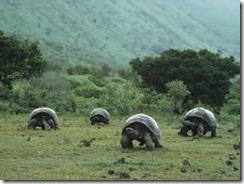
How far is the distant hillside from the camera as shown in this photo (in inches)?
1535

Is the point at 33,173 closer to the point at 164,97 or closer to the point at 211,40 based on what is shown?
the point at 164,97

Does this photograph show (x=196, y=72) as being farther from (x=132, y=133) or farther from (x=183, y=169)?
(x=183, y=169)

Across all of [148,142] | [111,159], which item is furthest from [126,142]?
[111,159]

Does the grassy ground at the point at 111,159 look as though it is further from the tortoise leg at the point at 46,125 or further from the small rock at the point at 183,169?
the tortoise leg at the point at 46,125

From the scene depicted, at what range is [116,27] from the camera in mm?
60094

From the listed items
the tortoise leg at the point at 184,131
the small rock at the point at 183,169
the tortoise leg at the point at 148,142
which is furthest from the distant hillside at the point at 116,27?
the small rock at the point at 183,169

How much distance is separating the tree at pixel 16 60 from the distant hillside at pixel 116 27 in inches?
41.4

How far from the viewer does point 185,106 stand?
3497 cm

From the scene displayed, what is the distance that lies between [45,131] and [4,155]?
23.0 ft

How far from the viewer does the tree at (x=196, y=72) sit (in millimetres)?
34969

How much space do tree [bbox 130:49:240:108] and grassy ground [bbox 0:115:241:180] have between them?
1613 centimetres

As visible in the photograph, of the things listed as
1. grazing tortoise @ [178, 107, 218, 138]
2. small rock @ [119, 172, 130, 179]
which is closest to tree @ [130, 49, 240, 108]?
grazing tortoise @ [178, 107, 218, 138]

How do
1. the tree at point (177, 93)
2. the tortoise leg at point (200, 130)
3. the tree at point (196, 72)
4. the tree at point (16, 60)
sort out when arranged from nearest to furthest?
the tortoise leg at point (200, 130), the tree at point (177, 93), the tree at point (16, 60), the tree at point (196, 72)

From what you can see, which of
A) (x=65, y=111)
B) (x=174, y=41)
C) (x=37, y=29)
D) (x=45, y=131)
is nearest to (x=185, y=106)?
(x=65, y=111)
